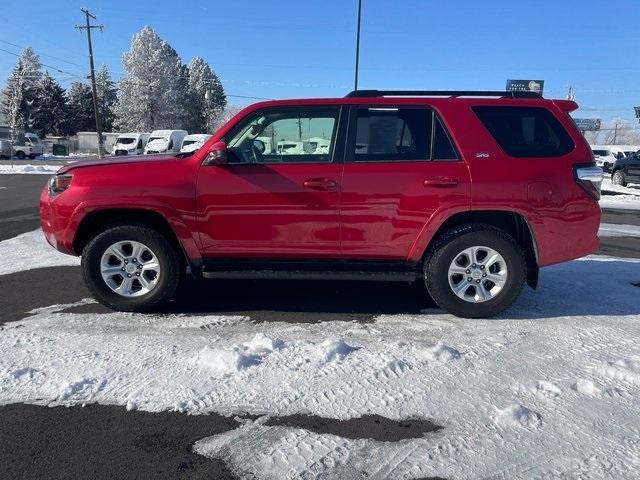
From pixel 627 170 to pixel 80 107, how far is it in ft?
233

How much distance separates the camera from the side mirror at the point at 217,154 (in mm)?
4223

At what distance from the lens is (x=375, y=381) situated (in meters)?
3.23

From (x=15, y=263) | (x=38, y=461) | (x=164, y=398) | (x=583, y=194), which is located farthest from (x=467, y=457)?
(x=15, y=263)

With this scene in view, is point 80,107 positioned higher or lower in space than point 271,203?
higher

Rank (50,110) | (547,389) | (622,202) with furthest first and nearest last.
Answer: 1. (50,110)
2. (622,202)
3. (547,389)

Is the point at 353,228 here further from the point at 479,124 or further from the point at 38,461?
the point at 38,461

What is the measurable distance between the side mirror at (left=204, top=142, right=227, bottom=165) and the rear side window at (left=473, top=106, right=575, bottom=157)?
7.04ft

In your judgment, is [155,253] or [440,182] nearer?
[440,182]

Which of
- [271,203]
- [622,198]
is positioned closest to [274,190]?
[271,203]

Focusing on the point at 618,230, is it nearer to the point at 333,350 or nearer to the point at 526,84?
the point at 333,350

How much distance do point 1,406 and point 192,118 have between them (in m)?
74.7

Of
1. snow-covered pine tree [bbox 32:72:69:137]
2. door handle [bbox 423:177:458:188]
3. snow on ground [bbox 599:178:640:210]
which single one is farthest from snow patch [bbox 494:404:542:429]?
snow-covered pine tree [bbox 32:72:69:137]

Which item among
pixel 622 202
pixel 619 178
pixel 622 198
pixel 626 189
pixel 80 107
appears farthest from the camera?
pixel 80 107

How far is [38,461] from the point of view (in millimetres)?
2447
